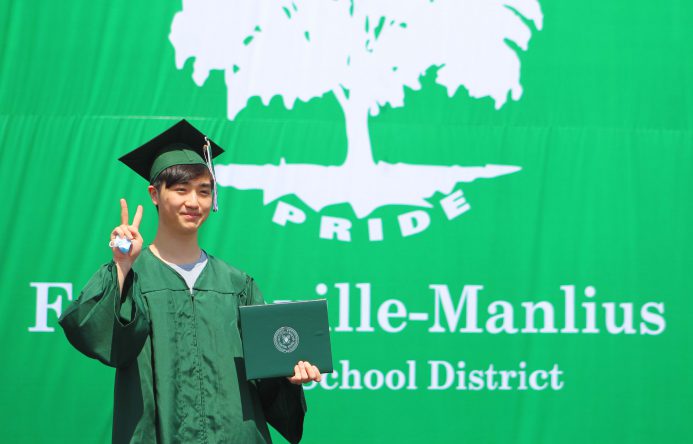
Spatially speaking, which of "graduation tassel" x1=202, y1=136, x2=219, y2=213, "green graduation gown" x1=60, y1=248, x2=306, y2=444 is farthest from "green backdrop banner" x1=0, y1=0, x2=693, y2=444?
"green graduation gown" x1=60, y1=248, x2=306, y2=444

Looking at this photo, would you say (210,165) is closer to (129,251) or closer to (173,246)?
(173,246)

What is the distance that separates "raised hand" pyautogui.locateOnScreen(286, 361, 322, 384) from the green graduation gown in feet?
0.46

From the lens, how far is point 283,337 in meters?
1.92

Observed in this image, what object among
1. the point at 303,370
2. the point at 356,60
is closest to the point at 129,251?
the point at 303,370

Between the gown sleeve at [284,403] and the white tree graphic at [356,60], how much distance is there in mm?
1256

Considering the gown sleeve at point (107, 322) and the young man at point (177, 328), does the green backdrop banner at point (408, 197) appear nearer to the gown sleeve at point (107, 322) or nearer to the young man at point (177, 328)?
the young man at point (177, 328)

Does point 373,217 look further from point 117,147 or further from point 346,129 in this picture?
point 117,147

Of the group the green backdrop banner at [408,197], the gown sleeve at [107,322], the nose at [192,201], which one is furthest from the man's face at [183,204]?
the green backdrop banner at [408,197]

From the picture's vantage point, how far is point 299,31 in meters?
3.29

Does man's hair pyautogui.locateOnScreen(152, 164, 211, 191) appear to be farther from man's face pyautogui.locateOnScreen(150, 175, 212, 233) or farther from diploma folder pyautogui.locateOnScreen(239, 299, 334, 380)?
diploma folder pyautogui.locateOnScreen(239, 299, 334, 380)

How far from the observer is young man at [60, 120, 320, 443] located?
1.79m

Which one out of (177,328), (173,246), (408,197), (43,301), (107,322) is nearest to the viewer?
(107,322)

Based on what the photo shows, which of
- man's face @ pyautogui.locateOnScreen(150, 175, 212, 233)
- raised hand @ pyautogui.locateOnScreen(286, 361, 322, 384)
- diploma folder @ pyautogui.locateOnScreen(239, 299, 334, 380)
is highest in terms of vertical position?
man's face @ pyautogui.locateOnScreen(150, 175, 212, 233)

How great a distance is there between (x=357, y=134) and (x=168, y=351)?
1596 mm
